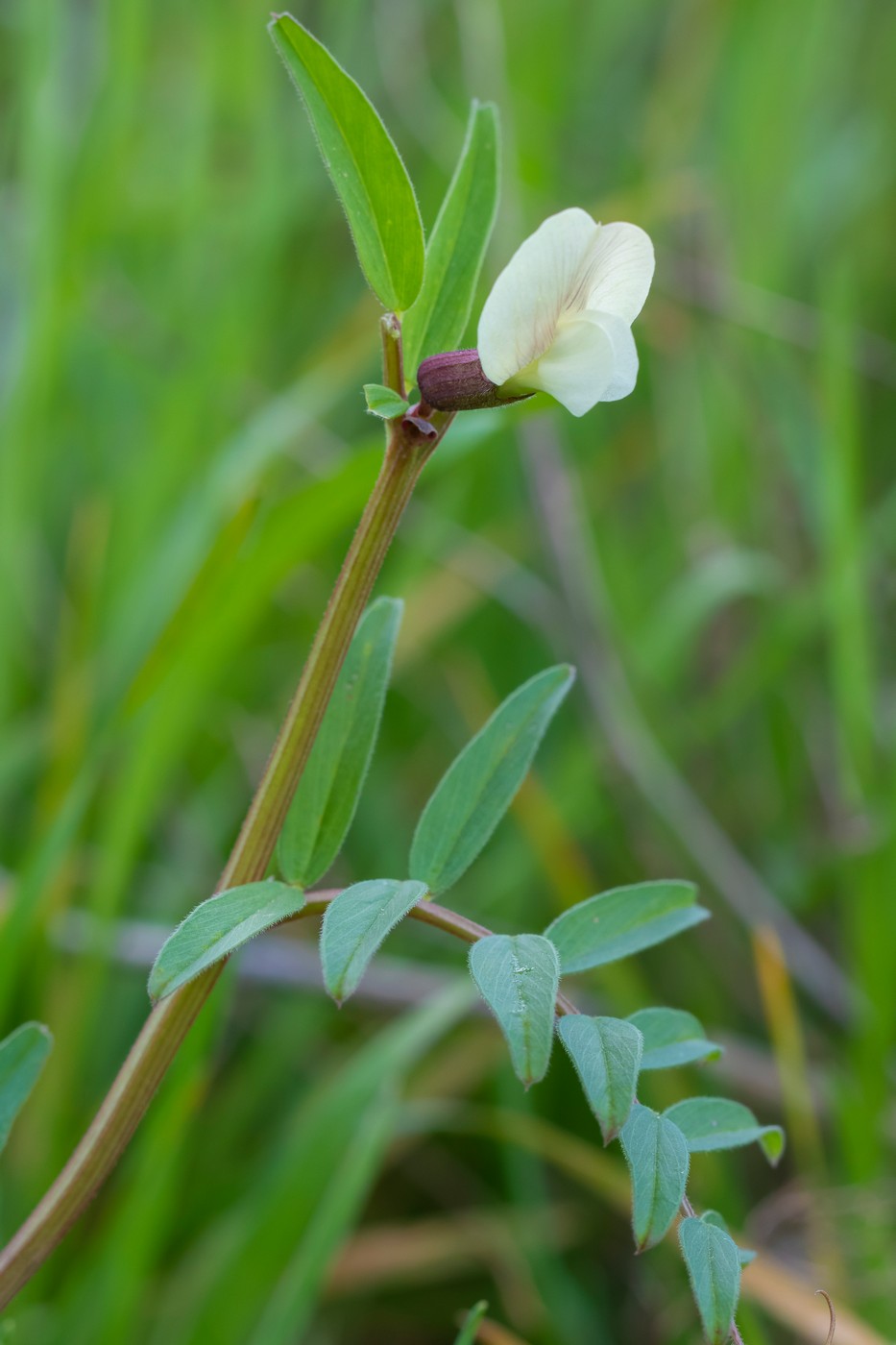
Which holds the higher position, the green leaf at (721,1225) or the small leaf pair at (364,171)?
the small leaf pair at (364,171)

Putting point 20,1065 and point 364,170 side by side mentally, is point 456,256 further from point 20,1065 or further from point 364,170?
point 20,1065

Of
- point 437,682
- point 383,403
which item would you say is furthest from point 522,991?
point 437,682

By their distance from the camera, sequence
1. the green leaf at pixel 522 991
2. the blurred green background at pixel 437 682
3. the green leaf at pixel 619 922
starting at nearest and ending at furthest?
the green leaf at pixel 522 991 < the green leaf at pixel 619 922 < the blurred green background at pixel 437 682

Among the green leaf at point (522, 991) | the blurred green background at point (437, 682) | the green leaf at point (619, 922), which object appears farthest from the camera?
the blurred green background at point (437, 682)

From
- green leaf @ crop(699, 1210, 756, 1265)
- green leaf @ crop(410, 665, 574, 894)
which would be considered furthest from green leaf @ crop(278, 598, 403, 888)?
green leaf @ crop(699, 1210, 756, 1265)

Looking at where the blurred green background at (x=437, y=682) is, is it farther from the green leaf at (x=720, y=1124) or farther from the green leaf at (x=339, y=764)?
the green leaf at (x=720, y=1124)

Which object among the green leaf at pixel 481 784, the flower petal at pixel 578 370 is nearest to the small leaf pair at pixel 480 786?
the green leaf at pixel 481 784

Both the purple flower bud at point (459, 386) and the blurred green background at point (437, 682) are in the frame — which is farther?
the blurred green background at point (437, 682)

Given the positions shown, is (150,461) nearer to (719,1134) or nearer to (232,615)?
(232,615)
